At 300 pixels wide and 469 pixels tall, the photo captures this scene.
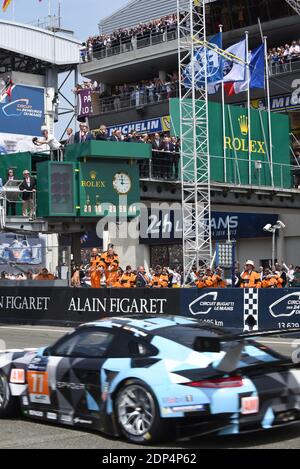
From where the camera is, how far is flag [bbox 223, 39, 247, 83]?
31797 mm

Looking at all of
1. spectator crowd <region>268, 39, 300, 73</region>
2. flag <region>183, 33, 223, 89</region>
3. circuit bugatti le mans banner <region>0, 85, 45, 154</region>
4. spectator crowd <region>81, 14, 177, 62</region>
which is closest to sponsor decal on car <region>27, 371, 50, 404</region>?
flag <region>183, 33, 223, 89</region>

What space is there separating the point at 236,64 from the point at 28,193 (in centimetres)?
1257

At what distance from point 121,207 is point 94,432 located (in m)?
18.1

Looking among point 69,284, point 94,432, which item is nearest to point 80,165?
point 69,284

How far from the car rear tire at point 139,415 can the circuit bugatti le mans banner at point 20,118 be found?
5136 cm

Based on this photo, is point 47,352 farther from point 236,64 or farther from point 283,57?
point 283,57

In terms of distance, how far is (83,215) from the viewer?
24359 millimetres

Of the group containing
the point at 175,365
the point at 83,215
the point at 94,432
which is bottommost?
the point at 94,432

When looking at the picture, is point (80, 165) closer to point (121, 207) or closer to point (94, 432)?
point (121, 207)

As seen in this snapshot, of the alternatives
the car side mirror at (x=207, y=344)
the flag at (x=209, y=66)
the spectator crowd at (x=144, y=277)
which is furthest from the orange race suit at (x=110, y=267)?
the car side mirror at (x=207, y=344)

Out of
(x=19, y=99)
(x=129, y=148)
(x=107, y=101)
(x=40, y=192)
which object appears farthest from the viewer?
(x=19, y=99)

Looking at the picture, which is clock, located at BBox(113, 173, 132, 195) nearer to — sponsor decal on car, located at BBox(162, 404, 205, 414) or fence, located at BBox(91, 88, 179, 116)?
fence, located at BBox(91, 88, 179, 116)

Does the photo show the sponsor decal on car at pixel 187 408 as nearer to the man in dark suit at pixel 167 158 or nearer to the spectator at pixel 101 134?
the spectator at pixel 101 134

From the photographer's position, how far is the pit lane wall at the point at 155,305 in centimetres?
1820
